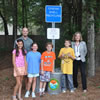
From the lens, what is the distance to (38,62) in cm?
445

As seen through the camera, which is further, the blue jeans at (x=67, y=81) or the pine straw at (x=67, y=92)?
the blue jeans at (x=67, y=81)

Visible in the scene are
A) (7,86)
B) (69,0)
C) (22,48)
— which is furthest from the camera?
(69,0)

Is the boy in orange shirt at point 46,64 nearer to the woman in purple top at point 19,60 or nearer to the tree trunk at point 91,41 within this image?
the woman in purple top at point 19,60

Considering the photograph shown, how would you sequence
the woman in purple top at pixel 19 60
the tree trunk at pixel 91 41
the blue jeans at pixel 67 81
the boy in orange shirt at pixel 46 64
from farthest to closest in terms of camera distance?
the tree trunk at pixel 91 41 → the blue jeans at pixel 67 81 → the boy in orange shirt at pixel 46 64 → the woman in purple top at pixel 19 60

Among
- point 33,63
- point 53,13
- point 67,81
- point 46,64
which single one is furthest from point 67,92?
point 53,13

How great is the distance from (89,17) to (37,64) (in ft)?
9.16

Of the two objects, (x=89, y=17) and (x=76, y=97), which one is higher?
(x=89, y=17)

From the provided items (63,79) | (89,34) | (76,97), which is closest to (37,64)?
(63,79)

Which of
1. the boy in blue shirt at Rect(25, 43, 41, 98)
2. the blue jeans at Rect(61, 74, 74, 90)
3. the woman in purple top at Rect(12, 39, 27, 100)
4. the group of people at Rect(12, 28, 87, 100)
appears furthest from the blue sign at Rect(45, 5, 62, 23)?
the blue jeans at Rect(61, 74, 74, 90)

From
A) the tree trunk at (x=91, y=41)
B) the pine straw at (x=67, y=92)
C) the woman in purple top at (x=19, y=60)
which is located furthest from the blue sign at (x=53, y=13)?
the pine straw at (x=67, y=92)

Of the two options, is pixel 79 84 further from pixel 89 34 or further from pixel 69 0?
pixel 69 0

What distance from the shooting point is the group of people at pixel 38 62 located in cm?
421

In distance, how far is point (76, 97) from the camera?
176 inches

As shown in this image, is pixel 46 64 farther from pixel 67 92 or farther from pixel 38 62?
pixel 67 92
